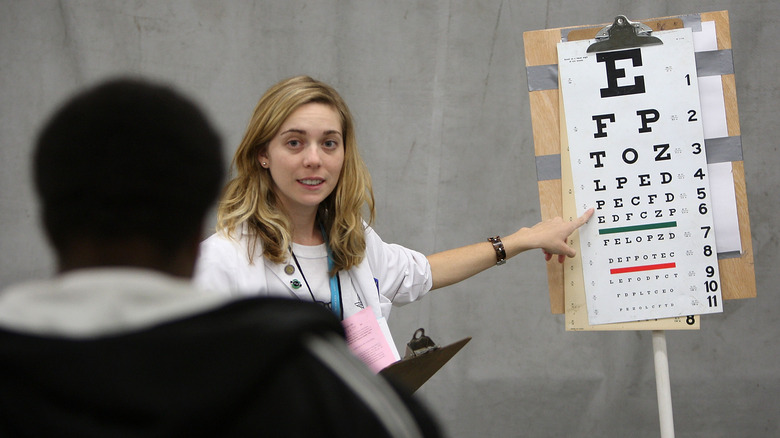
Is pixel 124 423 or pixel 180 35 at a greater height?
pixel 180 35

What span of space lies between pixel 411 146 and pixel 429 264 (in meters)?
1.21

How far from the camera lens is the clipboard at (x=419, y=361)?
1860mm

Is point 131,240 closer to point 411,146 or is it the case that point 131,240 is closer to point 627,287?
point 627,287

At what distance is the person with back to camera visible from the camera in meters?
0.67

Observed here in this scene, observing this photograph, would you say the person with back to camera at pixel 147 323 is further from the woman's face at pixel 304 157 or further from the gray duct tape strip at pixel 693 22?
the gray duct tape strip at pixel 693 22

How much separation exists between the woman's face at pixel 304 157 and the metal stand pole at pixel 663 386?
101cm

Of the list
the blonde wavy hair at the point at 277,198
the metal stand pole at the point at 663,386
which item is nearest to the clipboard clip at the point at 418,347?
the blonde wavy hair at the point at 277,198

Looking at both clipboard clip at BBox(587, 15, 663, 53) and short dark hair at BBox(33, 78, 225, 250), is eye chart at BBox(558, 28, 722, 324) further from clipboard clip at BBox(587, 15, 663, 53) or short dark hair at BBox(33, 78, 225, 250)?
Result: short dark hair at BBox(33, 78, 225, 250)

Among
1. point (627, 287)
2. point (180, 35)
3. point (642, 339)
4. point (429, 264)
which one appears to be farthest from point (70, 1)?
point (642, 339)

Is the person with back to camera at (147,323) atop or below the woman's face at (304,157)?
below

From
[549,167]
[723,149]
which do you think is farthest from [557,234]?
[723,149]

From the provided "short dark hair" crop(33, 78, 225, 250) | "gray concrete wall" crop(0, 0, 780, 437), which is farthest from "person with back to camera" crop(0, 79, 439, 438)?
"gray concrete wall" crop(0, 0, 780, 437)

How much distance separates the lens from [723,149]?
2.26 metres

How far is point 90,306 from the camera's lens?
0.70 m
